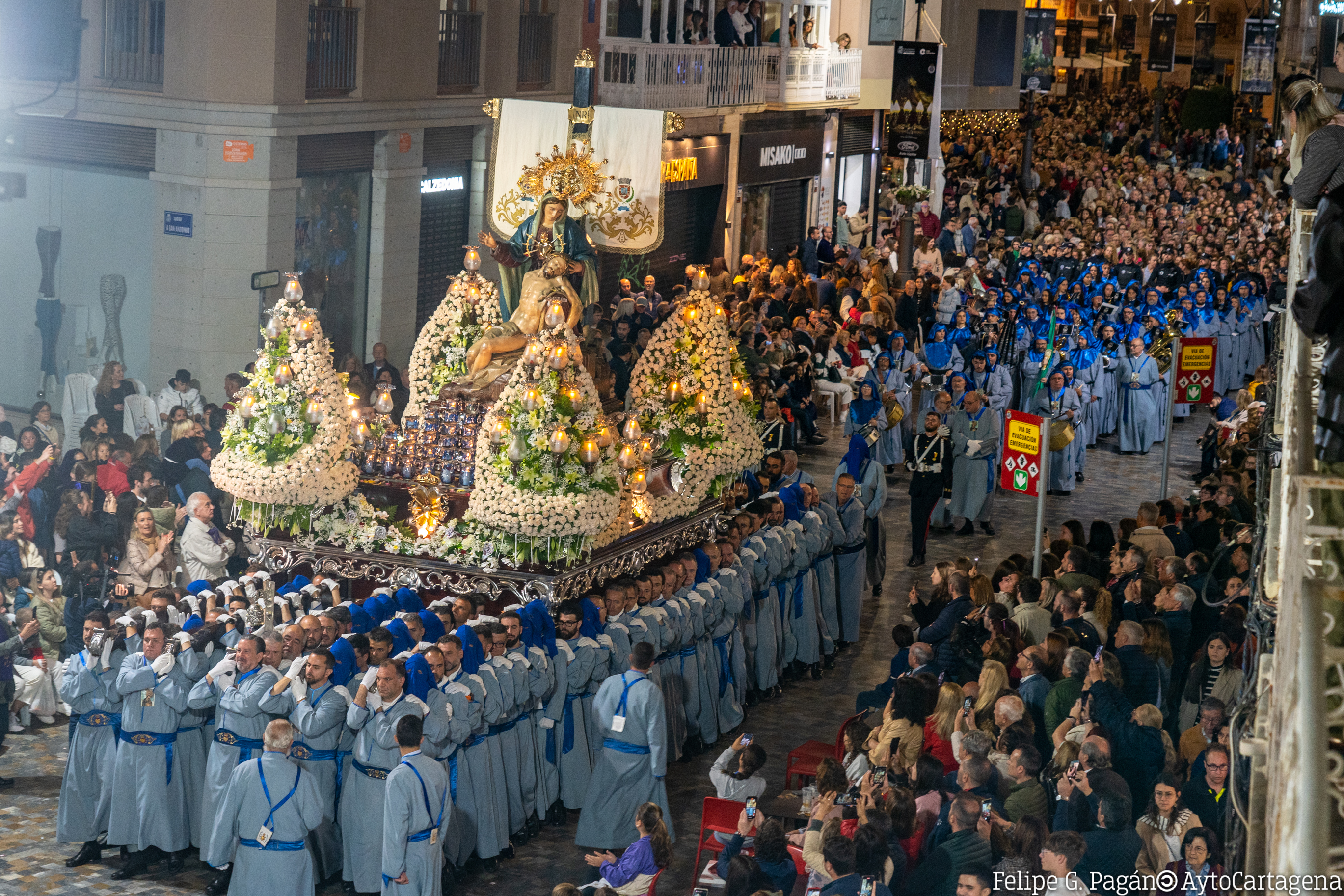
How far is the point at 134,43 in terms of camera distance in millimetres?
20844

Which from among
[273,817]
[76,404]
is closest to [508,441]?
[273,817]

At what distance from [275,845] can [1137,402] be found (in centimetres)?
1661

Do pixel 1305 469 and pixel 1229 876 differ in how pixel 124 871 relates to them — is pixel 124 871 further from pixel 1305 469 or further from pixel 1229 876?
pixel 1305 469

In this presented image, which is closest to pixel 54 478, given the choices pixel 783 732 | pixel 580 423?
pixel 580 423

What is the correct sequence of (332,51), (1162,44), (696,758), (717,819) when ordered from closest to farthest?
1. (717,819)
2. (696,758)
3. (332,51)
4. (1162,44)

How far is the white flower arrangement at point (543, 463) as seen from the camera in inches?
530

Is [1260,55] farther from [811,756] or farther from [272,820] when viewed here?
[272,820]

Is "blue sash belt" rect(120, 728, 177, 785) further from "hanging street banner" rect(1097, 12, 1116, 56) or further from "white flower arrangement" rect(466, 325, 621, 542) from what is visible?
"hanging street banner" rect(1097, 12, 1116, 56)

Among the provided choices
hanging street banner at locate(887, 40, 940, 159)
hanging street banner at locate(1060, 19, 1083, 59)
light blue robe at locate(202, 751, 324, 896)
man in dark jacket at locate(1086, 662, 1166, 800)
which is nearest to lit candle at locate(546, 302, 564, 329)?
light blue robe at locate(202, 751, 324, 896)

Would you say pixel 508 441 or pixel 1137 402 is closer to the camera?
pixel 508 441

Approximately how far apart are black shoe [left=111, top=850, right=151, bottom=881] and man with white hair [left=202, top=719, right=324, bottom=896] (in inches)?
39.7

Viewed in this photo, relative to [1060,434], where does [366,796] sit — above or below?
below

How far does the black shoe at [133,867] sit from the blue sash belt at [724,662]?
4.77 metres

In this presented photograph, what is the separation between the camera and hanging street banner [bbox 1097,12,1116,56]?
69312mm
